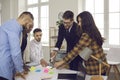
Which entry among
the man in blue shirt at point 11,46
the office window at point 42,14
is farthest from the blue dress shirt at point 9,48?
the office window at point 42,14

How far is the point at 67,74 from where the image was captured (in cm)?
262

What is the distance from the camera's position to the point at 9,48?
2387mm

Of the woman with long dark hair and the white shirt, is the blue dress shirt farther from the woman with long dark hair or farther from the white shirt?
the white shirt

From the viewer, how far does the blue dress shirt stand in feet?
7.61

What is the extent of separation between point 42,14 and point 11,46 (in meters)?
5.53

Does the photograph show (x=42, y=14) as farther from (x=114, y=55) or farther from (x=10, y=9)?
(x=114, y=55)

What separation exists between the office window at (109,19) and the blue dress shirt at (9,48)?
3891 mm

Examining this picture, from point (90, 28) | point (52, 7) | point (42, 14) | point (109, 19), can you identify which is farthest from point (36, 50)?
point (42, 14)

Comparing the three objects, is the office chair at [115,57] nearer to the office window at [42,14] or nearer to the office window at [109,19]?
the office window at [109,19]

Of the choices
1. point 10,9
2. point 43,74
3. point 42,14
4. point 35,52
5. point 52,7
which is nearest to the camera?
point 43,74

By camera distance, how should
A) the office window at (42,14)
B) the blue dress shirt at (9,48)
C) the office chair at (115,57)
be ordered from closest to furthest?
1. the blue dress shirt at (9,48)
2. the office chair at (115,57)
3. the office window at (42,14)

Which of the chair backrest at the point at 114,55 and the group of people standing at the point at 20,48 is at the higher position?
the group of people standing at the point at 20,48

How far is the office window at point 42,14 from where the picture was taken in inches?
297

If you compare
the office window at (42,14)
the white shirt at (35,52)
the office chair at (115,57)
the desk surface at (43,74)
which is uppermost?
the office window at (42,14)
